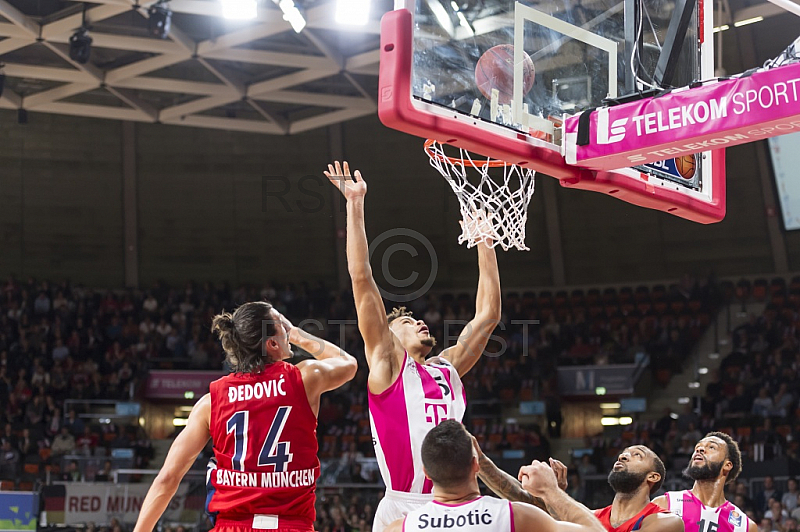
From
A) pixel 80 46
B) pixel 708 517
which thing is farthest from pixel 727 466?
pixel 80 46

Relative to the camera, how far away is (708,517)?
574 centimetres

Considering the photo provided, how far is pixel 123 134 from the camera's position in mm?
21156

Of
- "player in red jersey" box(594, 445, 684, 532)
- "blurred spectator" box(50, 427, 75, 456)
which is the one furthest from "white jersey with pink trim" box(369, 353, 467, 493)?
"blurred spectator" box(50, 427, 75, 456)

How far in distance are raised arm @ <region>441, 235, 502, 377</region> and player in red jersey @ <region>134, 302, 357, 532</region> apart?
1.37 m

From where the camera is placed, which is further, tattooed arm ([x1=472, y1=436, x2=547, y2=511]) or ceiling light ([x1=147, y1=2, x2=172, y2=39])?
ceiling light ([x1=147, y1=2, x2=172, y2=39])

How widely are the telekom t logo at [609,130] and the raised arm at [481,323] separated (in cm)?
96

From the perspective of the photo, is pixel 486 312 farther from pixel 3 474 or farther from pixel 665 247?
pixel 665 247

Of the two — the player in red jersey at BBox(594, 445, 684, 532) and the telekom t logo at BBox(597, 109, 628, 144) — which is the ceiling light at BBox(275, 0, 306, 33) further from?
the player in red jersey at BBox(594, 445, 684, 532)

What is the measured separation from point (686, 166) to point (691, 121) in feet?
3.47

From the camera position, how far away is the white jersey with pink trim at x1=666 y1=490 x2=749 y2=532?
18.7 feet

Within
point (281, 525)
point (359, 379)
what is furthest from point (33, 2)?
point (281, 525)

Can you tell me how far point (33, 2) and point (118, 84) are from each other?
2.22 m

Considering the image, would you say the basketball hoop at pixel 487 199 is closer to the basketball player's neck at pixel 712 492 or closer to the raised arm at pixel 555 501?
the basketball player's neck at pixel 712 492

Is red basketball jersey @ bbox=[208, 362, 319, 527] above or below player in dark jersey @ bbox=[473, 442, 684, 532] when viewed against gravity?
above
